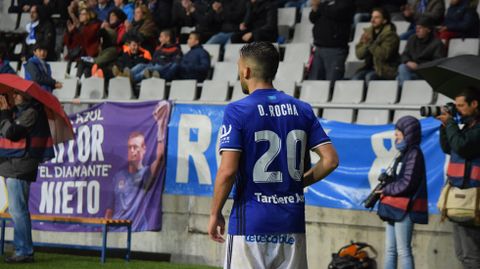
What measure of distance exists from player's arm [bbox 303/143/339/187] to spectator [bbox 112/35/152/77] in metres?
10.9

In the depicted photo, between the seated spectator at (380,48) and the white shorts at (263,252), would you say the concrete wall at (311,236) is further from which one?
the white shorts at (263,252)

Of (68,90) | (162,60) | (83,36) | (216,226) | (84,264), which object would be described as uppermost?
(83,36)

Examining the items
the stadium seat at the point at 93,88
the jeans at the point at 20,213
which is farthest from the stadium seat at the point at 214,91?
the jeans at the point at 20,213

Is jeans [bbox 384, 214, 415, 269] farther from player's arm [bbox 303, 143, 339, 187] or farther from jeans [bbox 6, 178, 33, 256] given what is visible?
player's arm [bbox 303, 143, 339, 187]

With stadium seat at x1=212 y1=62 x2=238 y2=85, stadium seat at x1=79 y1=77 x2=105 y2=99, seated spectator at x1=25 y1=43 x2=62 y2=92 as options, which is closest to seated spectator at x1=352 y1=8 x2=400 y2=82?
stadium seat at x1=212 y1=62 x2=238 y2=85

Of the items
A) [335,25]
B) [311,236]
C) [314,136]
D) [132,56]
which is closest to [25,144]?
[311,236]

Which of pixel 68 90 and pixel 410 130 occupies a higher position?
pixel 68 90

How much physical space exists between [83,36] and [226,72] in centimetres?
356

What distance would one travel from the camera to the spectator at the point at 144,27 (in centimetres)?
1797

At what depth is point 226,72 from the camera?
52.6 ft

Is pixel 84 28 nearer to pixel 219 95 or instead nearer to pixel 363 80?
pixel 219 95

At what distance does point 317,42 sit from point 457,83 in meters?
4.98

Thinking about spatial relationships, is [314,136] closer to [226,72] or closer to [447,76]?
[447,76]

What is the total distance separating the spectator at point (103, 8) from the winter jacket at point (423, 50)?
24.1ft
